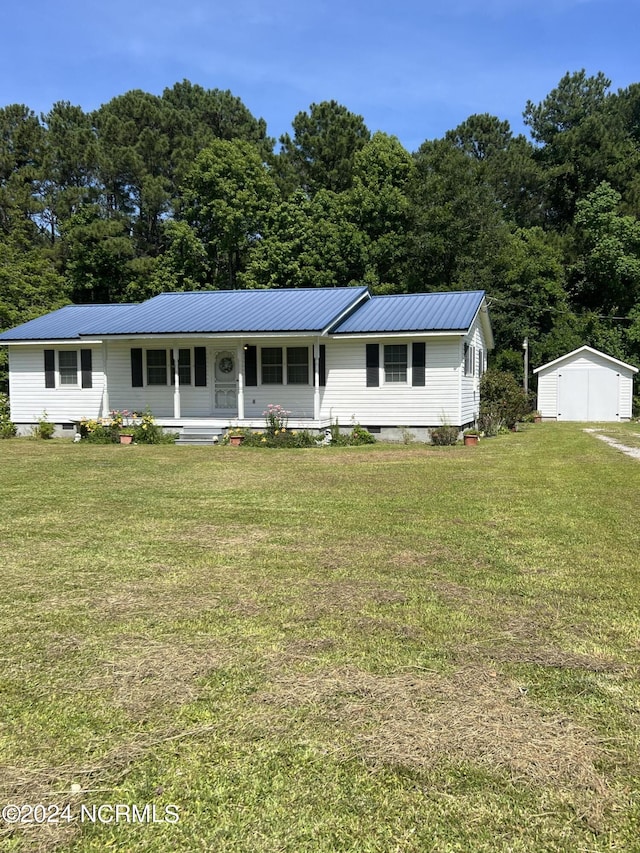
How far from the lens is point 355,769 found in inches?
104

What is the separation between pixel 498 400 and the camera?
20.6 metres

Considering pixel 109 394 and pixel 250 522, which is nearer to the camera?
pixel 250 522

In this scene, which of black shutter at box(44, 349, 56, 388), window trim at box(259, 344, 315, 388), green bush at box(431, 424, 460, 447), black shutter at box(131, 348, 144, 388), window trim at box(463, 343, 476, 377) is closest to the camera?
green bush at box(431, 424, 460, 447)

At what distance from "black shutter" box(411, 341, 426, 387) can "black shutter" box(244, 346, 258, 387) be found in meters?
4.60

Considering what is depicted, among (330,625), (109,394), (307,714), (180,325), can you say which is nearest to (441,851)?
(307,714)

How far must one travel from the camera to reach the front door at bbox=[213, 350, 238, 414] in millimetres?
18859

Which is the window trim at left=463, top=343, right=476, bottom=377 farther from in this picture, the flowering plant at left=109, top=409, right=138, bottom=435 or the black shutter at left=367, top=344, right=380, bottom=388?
the flowering plant at left=109, top=409, right=138, bottom=435

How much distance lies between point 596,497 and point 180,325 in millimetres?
12916

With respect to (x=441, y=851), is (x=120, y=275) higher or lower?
higher

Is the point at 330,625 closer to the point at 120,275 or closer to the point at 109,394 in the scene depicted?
the point at 109,394

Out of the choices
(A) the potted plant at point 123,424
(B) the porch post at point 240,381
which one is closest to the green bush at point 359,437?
(B) the porch post at point 240,381

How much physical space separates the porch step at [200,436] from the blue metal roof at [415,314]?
4389 mm

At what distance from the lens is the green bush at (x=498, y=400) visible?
2000 centimetres

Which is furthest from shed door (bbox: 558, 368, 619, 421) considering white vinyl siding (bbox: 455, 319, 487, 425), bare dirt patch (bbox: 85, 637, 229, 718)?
bare dirt patch (bbox: 85, 637, 229, 718)
